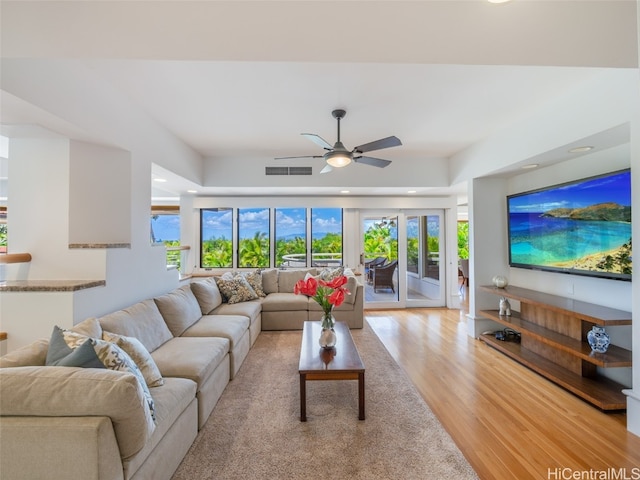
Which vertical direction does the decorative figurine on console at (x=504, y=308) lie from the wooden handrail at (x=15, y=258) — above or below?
below

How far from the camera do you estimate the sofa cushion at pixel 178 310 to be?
310 cm

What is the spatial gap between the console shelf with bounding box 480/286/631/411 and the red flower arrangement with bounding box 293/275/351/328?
84.1 inches

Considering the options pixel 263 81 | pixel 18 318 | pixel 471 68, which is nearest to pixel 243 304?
pixel 18 318

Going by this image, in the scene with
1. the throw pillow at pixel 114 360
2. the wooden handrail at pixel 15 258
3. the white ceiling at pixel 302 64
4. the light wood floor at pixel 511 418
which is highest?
the white ceiling at pixel 302 64

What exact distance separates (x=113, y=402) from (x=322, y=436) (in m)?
1.44

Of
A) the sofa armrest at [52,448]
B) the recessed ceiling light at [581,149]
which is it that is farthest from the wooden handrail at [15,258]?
the recessed ceiling light at [581,149]

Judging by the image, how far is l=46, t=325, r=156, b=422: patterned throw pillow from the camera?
4.92 feet

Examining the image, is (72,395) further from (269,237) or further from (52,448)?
(269,237)

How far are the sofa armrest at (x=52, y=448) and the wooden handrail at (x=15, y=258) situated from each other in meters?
1.85

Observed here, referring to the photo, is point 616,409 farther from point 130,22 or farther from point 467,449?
point 130,22

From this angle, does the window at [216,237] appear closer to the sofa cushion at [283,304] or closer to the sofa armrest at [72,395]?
the sofa cushion at [283,304]

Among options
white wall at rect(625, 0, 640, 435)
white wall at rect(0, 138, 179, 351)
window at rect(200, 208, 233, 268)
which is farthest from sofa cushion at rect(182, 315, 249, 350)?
white wall at rect(625, 0, 640, 435)

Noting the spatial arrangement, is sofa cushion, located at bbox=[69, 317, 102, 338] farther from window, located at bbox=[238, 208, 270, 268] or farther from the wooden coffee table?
window, located at bbox=[238, 208, 270, 268]

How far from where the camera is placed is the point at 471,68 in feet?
7.98
